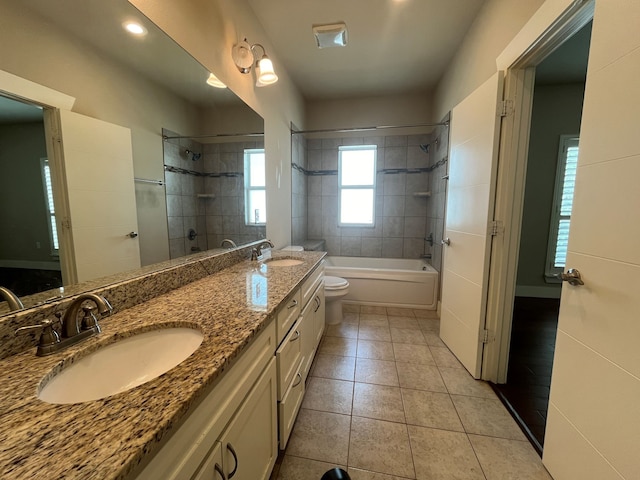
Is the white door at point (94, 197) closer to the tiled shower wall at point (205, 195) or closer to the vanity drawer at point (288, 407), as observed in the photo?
the tiled shower wall at point (205, 195)

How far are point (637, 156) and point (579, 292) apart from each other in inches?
20.4

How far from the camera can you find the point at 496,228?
1746 mm

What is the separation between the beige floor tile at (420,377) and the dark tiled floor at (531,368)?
0.37 metres

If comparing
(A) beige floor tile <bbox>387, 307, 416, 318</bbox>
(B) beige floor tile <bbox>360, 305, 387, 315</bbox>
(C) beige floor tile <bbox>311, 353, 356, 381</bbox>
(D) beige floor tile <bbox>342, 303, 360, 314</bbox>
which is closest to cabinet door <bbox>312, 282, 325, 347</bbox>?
(C) beige floor tile <bbox>311, 353, 356, 381</bbox>

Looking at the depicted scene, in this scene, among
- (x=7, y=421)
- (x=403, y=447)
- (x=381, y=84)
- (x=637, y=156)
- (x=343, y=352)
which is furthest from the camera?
(x=381, y=84)

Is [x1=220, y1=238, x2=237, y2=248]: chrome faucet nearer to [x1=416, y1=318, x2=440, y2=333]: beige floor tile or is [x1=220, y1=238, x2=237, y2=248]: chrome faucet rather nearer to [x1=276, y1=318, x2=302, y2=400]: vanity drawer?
[x1=276, y1=318, x2=302, y2=400]: vanity drawer

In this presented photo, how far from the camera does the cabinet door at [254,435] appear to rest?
0.76m

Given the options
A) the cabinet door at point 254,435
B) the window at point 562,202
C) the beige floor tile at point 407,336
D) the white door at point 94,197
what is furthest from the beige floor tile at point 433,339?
the white door at point 94,197

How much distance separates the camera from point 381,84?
3.32 meters

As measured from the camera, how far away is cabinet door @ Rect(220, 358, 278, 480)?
76 cm

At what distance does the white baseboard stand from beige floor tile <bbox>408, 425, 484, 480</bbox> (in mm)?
2813

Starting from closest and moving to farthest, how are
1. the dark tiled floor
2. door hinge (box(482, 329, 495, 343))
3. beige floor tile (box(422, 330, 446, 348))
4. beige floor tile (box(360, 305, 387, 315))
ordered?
1. the dark tiled floor
2. door hinge (box(482, 329, 495, 343))
3. beige floor tile (box(422, 330, 446, 348))
4. beige floor tile (box(360, 305, 387, 315))

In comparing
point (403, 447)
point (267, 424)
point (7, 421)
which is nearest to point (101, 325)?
point (7, 421)

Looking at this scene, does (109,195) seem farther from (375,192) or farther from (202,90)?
(375,192)
